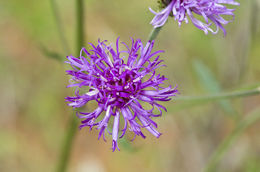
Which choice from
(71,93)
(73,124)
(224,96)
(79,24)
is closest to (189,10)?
(224,96)

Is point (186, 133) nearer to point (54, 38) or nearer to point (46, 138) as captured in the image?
point (46, 138)

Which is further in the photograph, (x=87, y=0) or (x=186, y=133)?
(x=87, y=0)

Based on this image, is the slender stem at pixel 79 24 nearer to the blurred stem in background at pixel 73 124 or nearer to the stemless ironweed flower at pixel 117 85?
the blurred stem in background at pixel 73 124

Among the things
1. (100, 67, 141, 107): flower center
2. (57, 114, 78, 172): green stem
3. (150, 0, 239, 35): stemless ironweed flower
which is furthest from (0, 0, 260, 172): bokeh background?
(100, 67, 141, 107): flower center

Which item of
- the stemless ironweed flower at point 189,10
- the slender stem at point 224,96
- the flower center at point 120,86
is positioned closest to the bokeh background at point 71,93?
the slender stem at point 224,96

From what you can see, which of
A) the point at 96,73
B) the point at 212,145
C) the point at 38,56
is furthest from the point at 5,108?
the point at 96,73

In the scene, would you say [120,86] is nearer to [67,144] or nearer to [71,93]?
[67,144]
